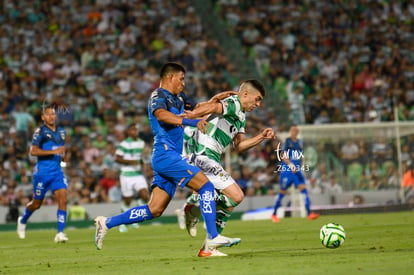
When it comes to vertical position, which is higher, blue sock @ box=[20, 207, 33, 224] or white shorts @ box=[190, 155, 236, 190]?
white shorts @ box=[190, 155, 236, 190]

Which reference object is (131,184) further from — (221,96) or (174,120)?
Answer: (174,120)

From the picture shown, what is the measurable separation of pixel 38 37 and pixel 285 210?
1134 centimetres

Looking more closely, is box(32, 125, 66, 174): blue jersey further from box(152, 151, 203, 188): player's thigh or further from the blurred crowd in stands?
the blurred crowd in stands

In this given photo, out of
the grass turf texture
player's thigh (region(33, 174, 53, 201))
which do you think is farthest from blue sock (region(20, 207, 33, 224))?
the grass turf texture

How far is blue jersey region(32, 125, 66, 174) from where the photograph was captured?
18.9 meters

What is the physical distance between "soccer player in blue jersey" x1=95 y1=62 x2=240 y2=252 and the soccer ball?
179 cm

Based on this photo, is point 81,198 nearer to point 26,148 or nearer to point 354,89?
point 26,148

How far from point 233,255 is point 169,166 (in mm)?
1511

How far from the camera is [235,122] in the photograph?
13.4m

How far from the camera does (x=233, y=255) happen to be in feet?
40.1

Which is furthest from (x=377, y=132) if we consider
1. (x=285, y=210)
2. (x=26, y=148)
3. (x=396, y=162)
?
(x=26, y=148)

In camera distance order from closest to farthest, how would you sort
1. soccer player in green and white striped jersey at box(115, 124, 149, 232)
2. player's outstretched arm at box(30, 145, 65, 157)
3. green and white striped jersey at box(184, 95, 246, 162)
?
1. green and white striped jersey at box(184, 95, 246, 162)
2. player's outstretched arm at box(30, 145, 65, 157)
3. soccer player in green and white striped jersey at box(115, 124, 149, 232)

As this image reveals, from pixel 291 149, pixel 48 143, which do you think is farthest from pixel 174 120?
pixel 291 149

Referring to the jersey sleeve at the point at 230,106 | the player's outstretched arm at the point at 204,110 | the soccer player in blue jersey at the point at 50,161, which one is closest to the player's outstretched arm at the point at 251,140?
the jersey sleeve at the point at 230,106
